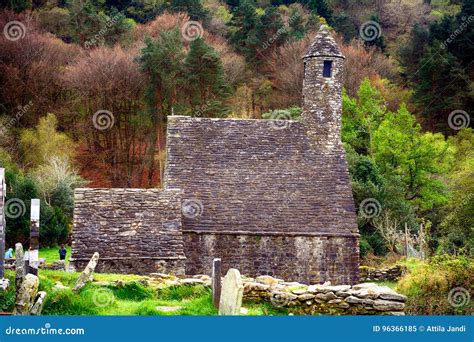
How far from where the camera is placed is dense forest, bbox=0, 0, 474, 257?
37969mm

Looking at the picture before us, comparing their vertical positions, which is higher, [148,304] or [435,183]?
[435,183]

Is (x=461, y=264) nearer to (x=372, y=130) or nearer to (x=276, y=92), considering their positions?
(x=372, y=130)

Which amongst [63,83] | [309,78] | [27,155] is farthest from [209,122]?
[63,83]

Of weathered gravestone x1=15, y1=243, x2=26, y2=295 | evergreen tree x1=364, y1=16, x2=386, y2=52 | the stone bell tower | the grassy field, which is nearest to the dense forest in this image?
evergreen tree x1=364, y1=16, x2=386, y2=52

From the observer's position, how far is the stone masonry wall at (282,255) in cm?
2684

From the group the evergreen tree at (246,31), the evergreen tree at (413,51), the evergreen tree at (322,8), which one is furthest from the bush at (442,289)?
the evergreen tree at (322,8)

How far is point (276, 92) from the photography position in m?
56.3

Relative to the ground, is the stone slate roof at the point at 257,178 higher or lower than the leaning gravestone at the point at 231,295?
higher

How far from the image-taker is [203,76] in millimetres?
51500

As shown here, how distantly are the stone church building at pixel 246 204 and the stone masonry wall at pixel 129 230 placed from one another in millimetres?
33

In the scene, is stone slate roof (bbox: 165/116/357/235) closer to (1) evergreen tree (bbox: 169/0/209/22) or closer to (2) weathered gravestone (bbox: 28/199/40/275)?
(2) weathered gravestone (bbox: 28/199/40/275)

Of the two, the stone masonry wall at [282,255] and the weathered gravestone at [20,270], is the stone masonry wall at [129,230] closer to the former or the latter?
the stone masonry wall at [282,255]

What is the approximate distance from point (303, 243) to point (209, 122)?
20.4 feet

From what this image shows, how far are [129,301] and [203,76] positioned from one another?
37.1 meters
